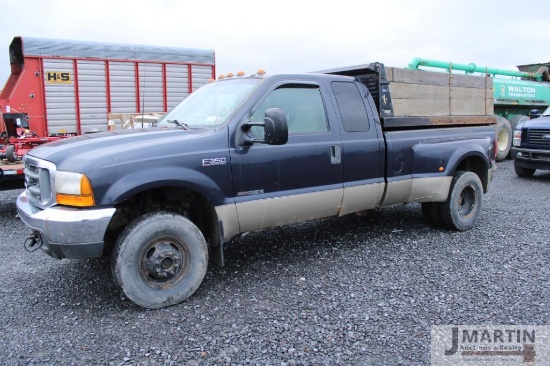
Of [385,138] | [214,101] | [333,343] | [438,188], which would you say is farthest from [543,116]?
[333,343]

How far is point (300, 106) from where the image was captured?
15.3 feet

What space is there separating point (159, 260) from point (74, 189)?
85 cm

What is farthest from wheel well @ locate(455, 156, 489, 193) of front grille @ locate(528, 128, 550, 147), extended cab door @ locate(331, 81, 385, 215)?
front grille @ locate(528, 128, 550, 147)

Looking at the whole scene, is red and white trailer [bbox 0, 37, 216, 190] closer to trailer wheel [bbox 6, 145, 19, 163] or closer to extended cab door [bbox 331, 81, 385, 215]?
trailer wheel [bbox 6, 145, 19, 163]

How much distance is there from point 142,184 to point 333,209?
2.04 metres

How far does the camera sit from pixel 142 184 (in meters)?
3.63

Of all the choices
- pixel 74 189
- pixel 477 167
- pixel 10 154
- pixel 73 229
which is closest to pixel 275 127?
pixel 74 189

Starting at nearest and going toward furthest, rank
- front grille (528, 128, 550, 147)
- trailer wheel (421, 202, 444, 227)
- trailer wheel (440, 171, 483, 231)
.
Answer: trailer wheel (440, 171, 483, 231) < trailer wheel (421, 202, 444, 227) < front grille (528, 128, 550, 147)

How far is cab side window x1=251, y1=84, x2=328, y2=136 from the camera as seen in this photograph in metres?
4.52

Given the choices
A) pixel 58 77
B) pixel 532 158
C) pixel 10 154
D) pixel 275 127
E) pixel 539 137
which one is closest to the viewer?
pixel 275 127

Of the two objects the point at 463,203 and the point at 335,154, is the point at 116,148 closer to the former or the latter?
the point at 335,154

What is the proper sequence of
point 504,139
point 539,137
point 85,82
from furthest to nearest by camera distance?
point 504,139, point 85,82, point 539,137

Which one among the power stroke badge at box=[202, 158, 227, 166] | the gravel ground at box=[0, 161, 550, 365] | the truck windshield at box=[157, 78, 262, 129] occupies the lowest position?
the gravel ground at box=[0, 161, 550, 365]

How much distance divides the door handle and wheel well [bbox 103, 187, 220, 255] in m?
1.36
